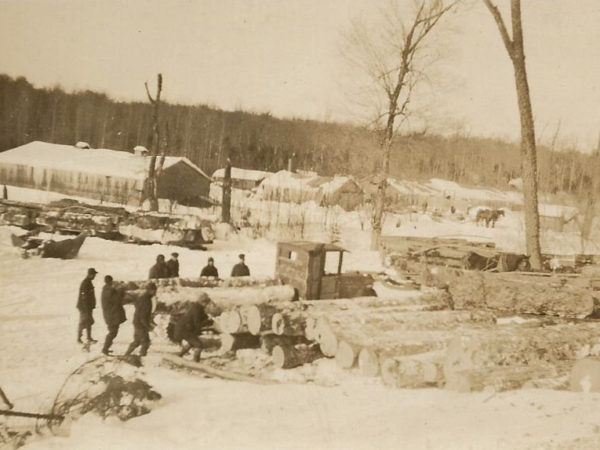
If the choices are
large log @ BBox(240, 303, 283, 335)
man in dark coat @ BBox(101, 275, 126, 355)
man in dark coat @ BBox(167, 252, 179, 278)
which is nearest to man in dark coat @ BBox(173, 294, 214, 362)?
large log @ BBox(240, 303, 283, 335)

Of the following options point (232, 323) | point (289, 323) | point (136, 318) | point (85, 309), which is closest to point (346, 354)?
point (289, 323)

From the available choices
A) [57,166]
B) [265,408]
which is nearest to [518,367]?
[265,408]

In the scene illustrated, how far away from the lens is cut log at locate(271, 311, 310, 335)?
7.65 m

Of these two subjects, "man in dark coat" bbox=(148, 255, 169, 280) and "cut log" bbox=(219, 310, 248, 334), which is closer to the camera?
"cut log" bbox=(219, 310, 248, 334)

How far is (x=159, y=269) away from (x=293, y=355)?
4.15m

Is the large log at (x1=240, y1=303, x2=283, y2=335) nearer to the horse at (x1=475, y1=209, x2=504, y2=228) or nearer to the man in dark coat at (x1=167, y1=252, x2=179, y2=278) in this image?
the man in dark coat at (x1=167, y1=252, x2=179, y2=278)

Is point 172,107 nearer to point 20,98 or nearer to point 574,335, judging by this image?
point 20,98

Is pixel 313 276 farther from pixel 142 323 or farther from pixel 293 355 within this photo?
pixel 142 323

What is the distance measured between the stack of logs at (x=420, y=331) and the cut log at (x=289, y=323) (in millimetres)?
16

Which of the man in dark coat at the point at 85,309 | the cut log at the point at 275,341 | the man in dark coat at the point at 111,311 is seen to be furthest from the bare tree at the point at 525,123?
the man in dark coat at the point at 85,309

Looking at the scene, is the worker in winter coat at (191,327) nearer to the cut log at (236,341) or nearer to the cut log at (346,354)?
the cut log at (236,341)

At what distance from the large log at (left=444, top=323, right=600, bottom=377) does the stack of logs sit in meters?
0.01

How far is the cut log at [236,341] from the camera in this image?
814cm

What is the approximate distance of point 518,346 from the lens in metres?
6.54
